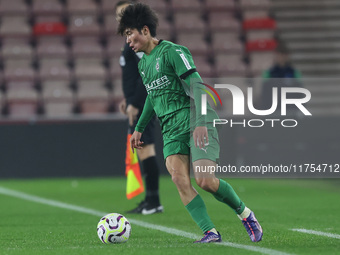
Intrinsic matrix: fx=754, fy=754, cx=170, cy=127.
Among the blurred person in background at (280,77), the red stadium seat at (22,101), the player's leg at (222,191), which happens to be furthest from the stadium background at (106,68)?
the player's leg at (222,191)

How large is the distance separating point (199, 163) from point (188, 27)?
10.8 metres

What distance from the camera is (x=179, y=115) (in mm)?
Answer: 5211

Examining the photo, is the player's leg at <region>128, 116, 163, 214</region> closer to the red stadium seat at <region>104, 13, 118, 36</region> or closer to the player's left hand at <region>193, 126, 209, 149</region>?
the player's left hand at <region>193, 126, 209, 149</region>

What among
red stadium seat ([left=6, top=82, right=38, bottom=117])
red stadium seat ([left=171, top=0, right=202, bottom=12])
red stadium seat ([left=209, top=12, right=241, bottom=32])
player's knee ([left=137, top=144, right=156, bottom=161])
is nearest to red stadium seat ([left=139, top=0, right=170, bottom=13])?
red stadium seat ([left=171, top=0, right=202, bottom=12])

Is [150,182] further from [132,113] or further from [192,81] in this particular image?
[192,81]

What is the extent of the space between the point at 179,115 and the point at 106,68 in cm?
1004

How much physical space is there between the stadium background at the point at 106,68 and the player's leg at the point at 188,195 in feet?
22.8

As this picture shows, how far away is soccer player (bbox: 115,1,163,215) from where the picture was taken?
7.51 meters

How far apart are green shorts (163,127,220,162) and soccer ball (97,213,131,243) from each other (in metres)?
0.63

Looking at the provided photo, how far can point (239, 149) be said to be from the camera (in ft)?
40.9


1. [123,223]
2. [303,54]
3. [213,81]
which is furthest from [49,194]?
[303,54]

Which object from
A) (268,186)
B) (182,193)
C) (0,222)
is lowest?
(268,186)

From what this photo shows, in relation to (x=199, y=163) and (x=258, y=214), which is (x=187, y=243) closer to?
(x=199, y=163)

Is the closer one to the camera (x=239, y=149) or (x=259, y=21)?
(x=239, y=149)
